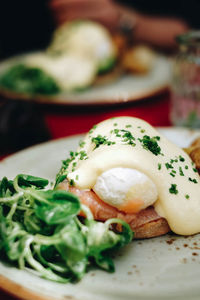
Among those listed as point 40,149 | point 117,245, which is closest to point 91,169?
point 117,245

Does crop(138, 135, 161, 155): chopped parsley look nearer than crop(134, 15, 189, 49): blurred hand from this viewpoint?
Yes

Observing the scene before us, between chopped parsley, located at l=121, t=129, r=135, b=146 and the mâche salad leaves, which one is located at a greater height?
chopped parsley, located at l=121, t=129, r=135, b=146

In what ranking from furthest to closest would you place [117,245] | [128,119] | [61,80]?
[61,80] < [128,119] < [117,245]

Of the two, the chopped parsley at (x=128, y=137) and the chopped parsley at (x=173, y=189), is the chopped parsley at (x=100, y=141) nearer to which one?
the chopped parsley at (x=128, y=137)

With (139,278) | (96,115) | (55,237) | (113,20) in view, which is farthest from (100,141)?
(113,20)

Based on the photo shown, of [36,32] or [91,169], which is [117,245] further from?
[36,32]

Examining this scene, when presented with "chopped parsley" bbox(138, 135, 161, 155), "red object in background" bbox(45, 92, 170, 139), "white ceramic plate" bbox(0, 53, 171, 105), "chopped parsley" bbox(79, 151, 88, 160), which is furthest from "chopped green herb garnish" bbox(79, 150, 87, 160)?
"white ceramic plate" bbox(0, 53, 171, 105)

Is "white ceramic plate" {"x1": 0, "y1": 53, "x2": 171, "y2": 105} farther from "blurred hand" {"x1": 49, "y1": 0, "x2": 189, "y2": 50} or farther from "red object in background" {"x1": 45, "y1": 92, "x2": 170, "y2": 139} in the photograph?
"blurred hand" {"x1": 49, "y1": 0, "x2": 189, "y2": 50}
